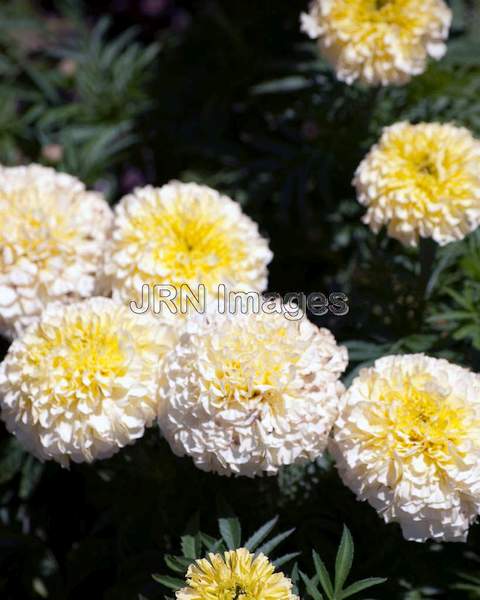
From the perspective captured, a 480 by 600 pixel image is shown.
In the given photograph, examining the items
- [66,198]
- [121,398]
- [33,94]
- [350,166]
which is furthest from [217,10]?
[121,398]

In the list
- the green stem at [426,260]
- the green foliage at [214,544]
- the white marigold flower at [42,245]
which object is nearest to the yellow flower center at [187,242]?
the white marigold flower at [42,245]

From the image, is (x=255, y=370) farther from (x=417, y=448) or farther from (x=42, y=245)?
(x=42, y=245)

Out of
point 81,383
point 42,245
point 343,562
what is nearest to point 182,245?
point 42,245

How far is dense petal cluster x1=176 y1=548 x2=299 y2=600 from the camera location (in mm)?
1429

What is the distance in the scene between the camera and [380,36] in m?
2.27

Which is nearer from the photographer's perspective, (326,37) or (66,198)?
(66,198)

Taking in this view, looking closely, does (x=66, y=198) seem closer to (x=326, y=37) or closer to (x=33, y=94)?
(x=326, y=37)

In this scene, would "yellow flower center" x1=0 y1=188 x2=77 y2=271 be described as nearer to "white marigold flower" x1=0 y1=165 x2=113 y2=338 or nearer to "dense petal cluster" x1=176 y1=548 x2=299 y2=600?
"white marigold flower" x1=0 y1=165 x2=113 y2=338

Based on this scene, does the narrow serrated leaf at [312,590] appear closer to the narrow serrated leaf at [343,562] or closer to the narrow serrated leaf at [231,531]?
the narrow serrated leaf at [343,562]

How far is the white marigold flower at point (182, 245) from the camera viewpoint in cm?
195

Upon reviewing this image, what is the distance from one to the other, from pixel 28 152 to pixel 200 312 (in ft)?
6.40

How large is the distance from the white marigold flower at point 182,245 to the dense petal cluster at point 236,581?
27.3 inches

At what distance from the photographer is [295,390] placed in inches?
64.4

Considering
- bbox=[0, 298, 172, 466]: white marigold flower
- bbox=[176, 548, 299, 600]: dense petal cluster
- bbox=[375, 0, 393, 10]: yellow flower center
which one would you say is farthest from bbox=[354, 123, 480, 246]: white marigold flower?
bbox=[176, 548, 299, 600]: dense petal cluster
